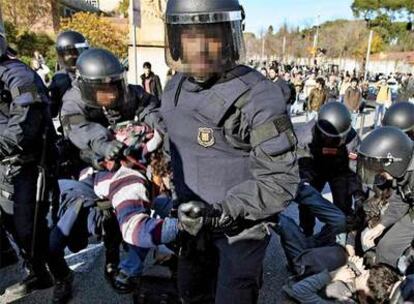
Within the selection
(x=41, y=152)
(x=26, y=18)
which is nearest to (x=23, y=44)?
(x=26, y=18)

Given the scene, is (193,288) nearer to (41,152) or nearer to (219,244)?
(219,244)

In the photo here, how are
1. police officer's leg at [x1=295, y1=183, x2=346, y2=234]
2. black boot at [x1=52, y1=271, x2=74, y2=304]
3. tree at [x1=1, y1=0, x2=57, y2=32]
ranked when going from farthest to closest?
1. tree at [x1=1, y1=0, x2=57, y2=32]
2. police officer's leg at [x1=295, y1=183, x2=346, y2=234]
3. black boot at [x1=52, y1=271, x2=74, y2=304]

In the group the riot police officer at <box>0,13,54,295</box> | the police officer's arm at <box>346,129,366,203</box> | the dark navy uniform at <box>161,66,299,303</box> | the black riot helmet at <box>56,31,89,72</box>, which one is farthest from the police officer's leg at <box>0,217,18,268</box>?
the police officer's arm at <box>346,129,366,203</box>

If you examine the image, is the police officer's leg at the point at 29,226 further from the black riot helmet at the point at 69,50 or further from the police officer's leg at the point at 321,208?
the police officer's leg at the point at 321,208

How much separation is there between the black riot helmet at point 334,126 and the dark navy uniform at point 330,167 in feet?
0.15

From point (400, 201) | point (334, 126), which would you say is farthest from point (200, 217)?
point (334, 126)

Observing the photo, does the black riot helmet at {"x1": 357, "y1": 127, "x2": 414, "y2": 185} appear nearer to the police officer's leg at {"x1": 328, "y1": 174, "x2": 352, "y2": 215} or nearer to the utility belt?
the police officer's leg at {"x1": 328, "y1": 174, "x2": 352, "y2": 215}

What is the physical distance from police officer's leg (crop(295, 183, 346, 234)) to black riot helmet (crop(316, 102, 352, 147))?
0.66m

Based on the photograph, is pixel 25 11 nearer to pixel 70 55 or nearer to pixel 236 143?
pixel 70 55

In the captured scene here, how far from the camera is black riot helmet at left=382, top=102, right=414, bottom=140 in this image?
3.83 meters

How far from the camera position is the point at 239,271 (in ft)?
5.49

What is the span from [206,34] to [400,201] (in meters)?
2.17

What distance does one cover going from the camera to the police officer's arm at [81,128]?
2.37 metres

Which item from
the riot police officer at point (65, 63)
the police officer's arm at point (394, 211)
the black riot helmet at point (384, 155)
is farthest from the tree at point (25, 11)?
the police officer's arm at point (394, 211)
